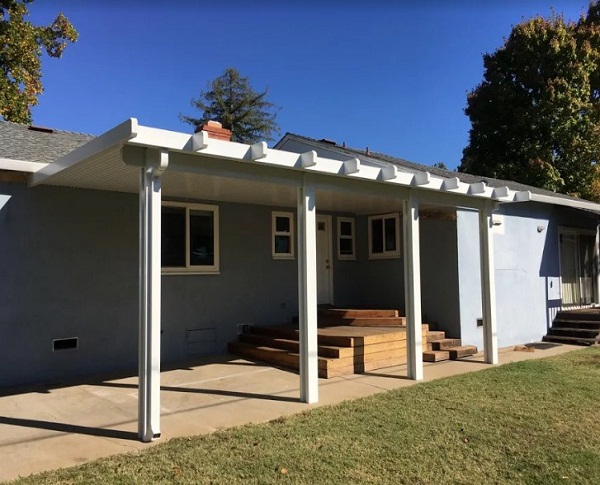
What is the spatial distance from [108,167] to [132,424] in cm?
294

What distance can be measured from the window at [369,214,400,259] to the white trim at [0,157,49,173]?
6726 mm

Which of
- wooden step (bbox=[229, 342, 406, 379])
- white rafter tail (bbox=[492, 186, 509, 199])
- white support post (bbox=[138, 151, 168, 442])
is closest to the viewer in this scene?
white support post (bbox=[138, 151, 168, 442])

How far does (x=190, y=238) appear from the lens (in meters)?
8.72

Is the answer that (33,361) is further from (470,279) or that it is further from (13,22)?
(13,22)

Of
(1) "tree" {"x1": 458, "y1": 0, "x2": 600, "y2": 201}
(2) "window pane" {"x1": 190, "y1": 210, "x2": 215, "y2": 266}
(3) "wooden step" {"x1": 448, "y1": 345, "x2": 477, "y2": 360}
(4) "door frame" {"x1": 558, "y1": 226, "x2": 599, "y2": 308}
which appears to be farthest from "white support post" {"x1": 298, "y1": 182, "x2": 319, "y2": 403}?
(1) "tree" {"x1": 458, "y1": 0, "x2": 600, "y2": 201}

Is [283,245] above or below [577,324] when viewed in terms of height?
above

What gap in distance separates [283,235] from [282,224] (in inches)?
8.8

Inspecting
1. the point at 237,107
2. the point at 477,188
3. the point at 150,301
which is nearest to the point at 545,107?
the point at 477,188

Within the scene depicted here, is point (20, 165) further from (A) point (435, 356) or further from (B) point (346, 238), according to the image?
(A) point (435, 356)

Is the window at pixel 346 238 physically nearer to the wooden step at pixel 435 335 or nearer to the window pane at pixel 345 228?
the window pane at pixel 345 228

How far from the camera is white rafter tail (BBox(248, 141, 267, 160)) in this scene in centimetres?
538

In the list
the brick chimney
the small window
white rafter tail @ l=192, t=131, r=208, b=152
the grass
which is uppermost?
the brick chimney

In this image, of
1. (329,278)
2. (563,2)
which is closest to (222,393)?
(329,278)

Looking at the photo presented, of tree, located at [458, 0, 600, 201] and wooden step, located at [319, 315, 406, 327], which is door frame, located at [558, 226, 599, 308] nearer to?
wooden step, located at [319, 315, 406, 327]
